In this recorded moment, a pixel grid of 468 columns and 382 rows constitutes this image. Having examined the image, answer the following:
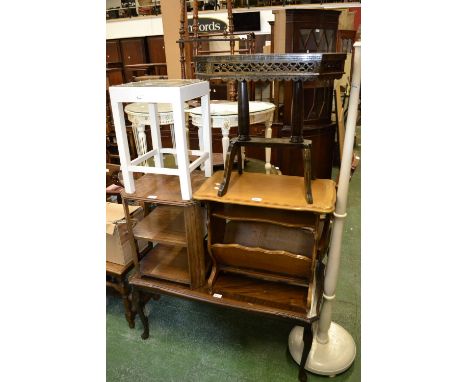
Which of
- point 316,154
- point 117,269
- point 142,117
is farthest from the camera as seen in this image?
point 316,154

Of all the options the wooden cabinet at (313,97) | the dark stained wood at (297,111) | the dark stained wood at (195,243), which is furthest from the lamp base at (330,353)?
the wooden cabinet at (313,97)

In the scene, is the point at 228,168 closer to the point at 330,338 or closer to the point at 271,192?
the point at 271,192

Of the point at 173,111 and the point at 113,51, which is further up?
the point at 113,51

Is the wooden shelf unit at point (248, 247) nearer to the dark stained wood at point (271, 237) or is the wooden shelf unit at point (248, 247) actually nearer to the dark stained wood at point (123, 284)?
the dark stained wood at point (271, 237)

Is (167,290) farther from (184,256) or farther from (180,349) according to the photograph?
(180,349)

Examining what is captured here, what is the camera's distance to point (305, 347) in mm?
1404

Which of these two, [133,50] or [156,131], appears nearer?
[156,131]

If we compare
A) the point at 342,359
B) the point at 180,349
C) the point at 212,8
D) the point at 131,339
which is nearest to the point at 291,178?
the point at 342,359

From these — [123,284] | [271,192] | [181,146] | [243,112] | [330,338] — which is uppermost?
[243,112]

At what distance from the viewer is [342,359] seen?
5.03 ft

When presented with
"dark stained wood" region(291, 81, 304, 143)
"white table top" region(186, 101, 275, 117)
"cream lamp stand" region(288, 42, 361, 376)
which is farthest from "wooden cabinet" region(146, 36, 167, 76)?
"cream lamp stand" region(288, 42, 361, 376)

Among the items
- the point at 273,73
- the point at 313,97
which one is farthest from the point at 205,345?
the point at 313,97

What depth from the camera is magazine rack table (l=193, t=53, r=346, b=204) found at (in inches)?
42.3

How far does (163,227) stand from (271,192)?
1.92ft
